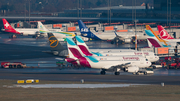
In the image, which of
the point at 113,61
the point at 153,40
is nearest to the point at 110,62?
the point at 113,61

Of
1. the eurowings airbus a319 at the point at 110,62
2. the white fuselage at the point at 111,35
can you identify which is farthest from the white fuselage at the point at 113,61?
the white fuselage at the point at 111,35

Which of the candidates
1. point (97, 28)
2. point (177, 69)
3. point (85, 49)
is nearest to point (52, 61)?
point (85, 49)

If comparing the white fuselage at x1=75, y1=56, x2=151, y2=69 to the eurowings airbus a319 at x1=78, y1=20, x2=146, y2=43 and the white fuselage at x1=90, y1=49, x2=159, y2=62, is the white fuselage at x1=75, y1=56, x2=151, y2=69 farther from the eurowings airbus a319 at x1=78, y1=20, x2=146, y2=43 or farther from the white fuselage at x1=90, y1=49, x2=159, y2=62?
the eurowings airbus a319 at x1=78, y1=20, x2=146, y2=43

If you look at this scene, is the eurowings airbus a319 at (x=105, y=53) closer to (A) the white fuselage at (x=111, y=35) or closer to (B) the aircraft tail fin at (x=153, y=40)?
A: (B) the aircraft tail fin at (x=153, y=40)

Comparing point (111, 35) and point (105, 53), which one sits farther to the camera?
point (111, 35)

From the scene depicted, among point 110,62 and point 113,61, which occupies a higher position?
point 113,61

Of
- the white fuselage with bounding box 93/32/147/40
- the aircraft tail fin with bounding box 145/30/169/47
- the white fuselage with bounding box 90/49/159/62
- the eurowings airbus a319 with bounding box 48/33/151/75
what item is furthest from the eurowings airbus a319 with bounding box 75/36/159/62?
the white fuselage with bounding box 93/32/147/40

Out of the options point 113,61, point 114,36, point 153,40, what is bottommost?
point 113,61


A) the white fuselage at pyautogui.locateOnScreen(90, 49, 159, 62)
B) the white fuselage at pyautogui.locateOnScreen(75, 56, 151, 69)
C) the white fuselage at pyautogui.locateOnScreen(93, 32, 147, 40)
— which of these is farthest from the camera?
the white fuselage at pyautogui.locateOnScreen(93, 32, 147, 40)

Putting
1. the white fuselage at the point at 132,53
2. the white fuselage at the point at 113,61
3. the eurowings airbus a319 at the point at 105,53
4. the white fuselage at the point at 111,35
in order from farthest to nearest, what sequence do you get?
the white fuselage at the point at 111,35, the white fuselage at the point at 132,53, the eurowings airbus a319 at the point at 105,53, the white fuselage at the point at 113,61

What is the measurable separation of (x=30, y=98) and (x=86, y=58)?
979 inches

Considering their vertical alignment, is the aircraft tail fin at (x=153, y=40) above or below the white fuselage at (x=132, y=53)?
above

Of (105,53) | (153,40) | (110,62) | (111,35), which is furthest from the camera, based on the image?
(111,35)

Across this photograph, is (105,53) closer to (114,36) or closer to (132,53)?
(132,53)
